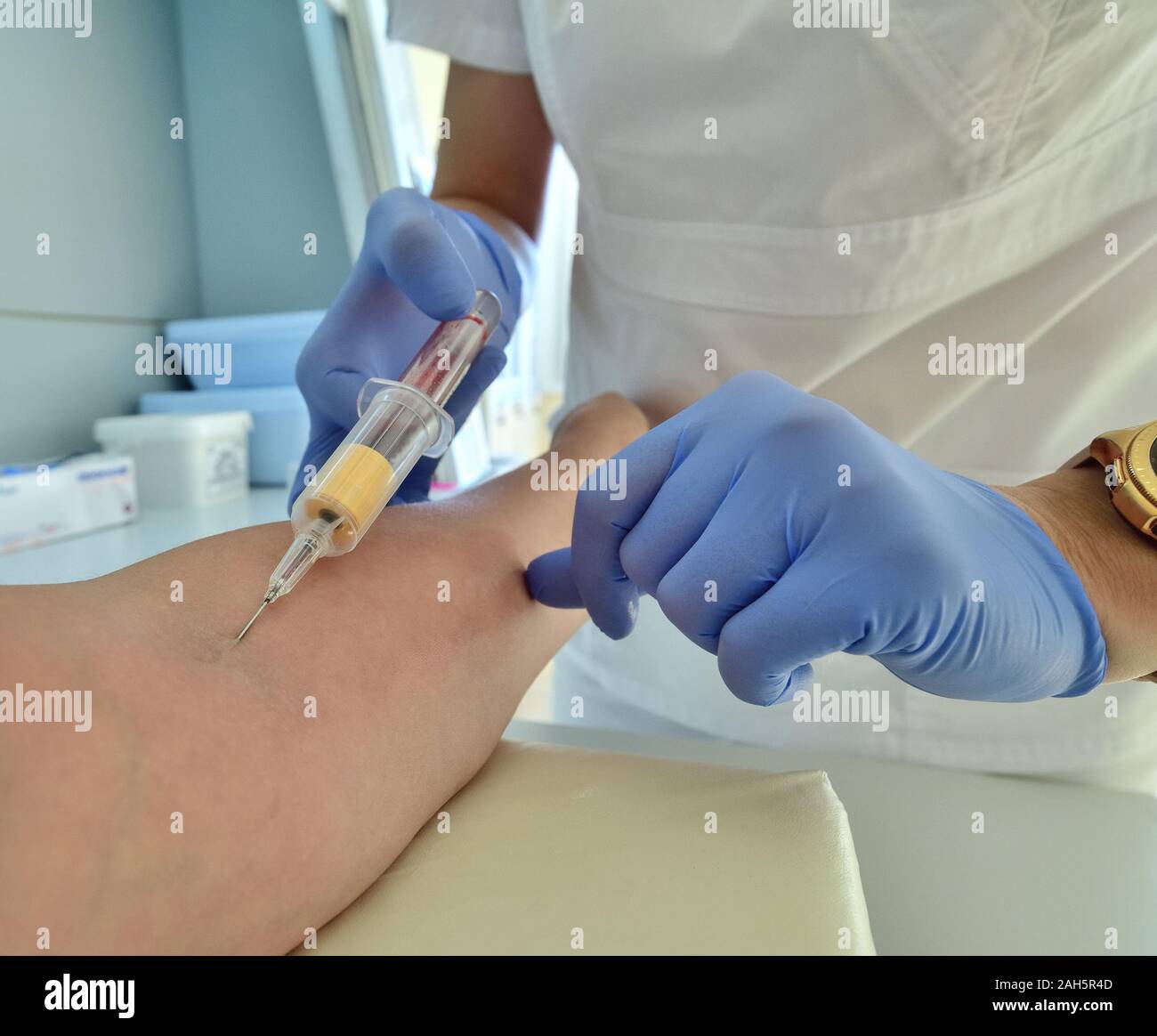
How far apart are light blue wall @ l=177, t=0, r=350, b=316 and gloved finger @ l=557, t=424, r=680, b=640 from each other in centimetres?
230

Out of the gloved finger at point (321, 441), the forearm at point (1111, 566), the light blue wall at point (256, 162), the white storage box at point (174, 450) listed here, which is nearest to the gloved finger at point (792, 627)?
the forearm at point (1111, 566)

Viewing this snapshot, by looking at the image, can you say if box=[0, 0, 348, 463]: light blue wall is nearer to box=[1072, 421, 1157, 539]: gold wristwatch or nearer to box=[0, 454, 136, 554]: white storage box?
box=[0, 454, 136, 554]: white storage box

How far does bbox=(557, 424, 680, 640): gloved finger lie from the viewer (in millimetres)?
638

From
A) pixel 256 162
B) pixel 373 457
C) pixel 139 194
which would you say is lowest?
pixel 373 457

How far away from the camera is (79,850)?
40 centimetres

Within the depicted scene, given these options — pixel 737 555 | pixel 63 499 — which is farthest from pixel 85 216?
pixel 737 555

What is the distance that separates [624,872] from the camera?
1.71ft

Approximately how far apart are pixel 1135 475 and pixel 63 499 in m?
1.83

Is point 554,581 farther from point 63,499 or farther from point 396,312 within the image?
point 63,499

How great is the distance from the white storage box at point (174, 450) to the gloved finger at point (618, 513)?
5.38 ft

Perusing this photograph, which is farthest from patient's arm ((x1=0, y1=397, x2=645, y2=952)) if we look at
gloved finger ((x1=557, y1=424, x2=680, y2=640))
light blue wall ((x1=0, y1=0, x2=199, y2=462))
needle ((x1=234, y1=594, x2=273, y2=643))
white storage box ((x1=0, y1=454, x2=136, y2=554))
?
light blue wall ((x1=0, y1=0, x2=199, y2=462))

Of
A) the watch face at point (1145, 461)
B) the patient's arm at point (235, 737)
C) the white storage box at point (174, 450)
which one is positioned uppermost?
the white storage box at point (174, 450)

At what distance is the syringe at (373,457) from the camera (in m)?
0.61

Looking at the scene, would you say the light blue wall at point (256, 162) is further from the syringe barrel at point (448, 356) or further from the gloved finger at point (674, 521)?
the gloved finger at point (674, 521)
